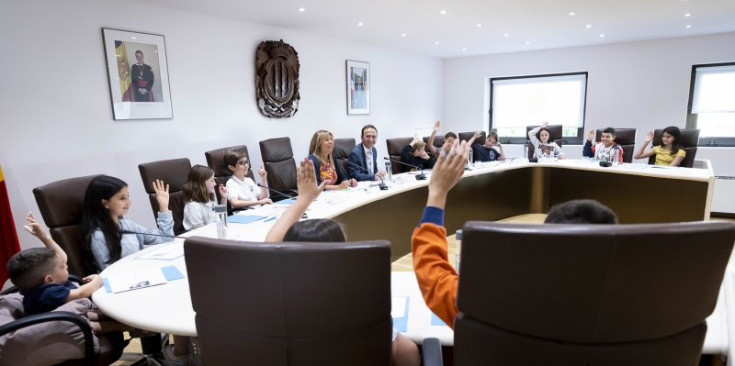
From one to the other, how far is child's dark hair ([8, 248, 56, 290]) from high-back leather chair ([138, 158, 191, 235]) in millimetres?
1181

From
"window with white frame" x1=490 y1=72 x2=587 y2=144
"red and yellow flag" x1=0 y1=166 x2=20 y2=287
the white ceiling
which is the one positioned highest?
the white ceiling

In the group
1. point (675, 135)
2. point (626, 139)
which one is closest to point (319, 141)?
point (675, 135)

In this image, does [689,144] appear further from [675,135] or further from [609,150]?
[609,150]

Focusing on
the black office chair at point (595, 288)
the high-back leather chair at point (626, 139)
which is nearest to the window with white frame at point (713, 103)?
the high-back leather chair at point (626, 139)

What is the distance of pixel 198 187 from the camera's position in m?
2.65

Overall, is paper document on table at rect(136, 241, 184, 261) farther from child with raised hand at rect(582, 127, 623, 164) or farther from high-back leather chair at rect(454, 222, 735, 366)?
child with raised hand at rect(582, 127, 623, 164)

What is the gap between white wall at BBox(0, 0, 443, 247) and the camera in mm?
2842

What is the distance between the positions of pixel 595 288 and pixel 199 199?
2.45 meters

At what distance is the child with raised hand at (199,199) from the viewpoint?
2607 millimetres

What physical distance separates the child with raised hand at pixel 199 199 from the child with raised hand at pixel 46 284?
38.2 inches

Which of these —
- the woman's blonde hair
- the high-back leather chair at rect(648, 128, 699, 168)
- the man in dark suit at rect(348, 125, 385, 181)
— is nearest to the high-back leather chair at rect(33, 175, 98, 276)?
the woman's blonde hair

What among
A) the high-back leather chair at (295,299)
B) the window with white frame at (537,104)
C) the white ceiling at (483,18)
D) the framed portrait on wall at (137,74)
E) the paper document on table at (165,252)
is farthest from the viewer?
the window with white frame at (537,104)

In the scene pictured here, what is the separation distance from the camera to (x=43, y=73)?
115 inches

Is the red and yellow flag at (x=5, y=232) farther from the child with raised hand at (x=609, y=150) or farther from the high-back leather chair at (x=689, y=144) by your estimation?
the high-back leather chair at (x=689, y=144)
